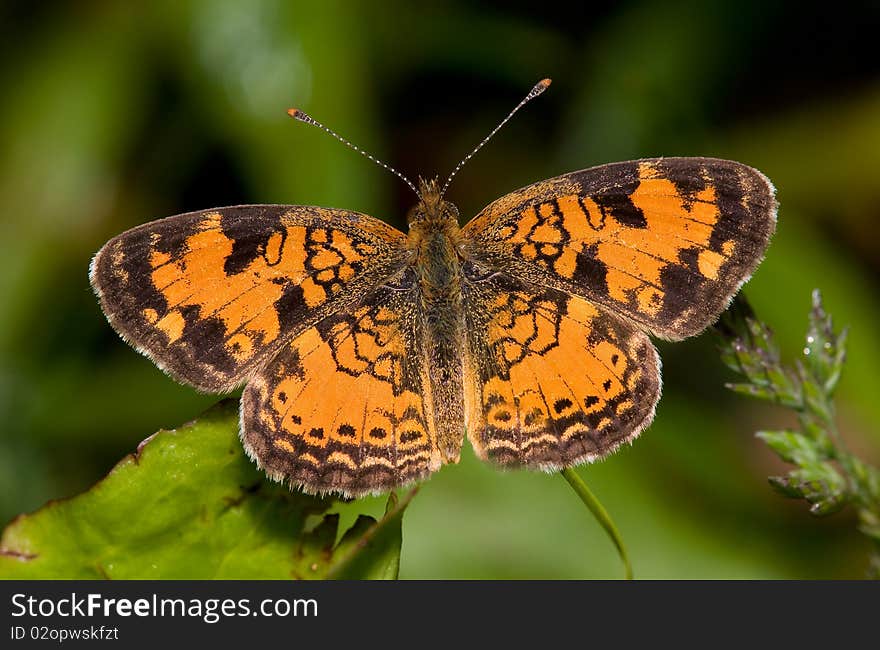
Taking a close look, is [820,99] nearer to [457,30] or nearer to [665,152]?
[665,152]

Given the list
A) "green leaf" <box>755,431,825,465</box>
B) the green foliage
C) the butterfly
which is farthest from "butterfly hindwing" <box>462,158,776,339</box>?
the green foliage

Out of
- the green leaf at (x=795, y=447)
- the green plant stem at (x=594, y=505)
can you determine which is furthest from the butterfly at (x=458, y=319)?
the green plant stem at (x=594, y=505)

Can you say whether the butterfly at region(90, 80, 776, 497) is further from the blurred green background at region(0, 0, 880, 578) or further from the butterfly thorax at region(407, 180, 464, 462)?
the blurred green background at region(0, 0, 880, 578)

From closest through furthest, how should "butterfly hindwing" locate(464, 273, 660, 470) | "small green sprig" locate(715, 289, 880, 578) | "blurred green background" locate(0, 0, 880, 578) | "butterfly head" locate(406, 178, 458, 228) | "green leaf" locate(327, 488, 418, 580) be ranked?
"green leaf" locate(327, 488, 418, 580)
"small green sprig" locate(715, 289, 880, 578)
"butterfly hindwing" locate(464, 273, 660, 470)
"butterfly head" locate(406, 178, 458, 228)
"blurred green background" locate(0, 0, 880, 578)

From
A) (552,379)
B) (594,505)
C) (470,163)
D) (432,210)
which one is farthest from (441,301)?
(470,163)

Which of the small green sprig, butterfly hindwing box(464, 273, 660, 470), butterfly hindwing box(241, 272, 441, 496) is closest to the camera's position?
the small green sprig

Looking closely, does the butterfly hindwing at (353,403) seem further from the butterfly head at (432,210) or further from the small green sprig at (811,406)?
the small green sprig at (811,406)

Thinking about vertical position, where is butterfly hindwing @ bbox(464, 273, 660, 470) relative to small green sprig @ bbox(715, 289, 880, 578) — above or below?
below
